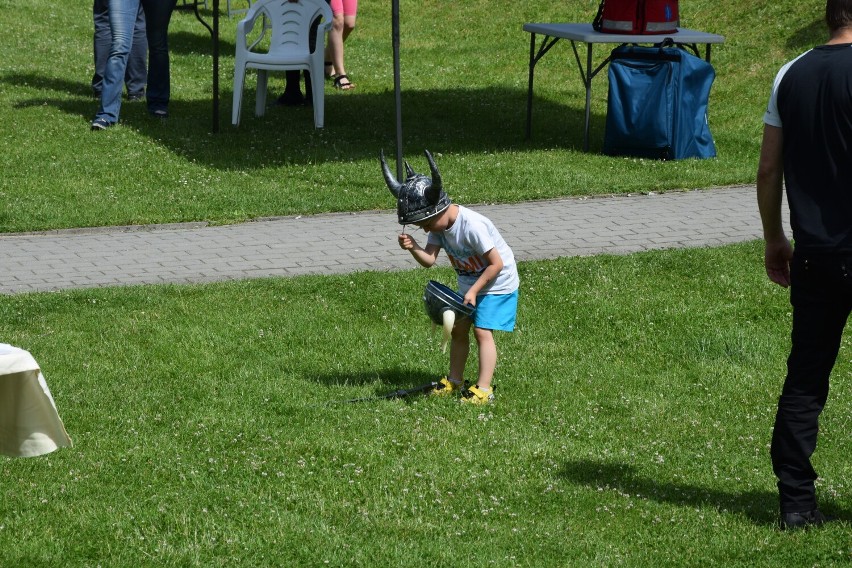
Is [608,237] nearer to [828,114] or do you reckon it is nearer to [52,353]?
[52,353]

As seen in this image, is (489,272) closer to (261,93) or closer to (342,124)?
(342,124)

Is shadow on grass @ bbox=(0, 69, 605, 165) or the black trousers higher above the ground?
the black trousers

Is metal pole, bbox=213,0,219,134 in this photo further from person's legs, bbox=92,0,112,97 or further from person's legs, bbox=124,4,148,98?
person's legs, bbox=92,0,112,97

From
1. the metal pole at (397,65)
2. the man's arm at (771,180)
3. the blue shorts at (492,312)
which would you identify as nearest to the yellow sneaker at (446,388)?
the blue shorts at (492,312)

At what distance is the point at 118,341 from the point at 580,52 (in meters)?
12.6

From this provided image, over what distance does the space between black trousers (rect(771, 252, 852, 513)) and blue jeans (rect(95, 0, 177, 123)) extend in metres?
9.53

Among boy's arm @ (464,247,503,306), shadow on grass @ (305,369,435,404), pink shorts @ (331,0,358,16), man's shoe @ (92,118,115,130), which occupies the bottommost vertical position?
shadow on grass @ (305,369,435,404)

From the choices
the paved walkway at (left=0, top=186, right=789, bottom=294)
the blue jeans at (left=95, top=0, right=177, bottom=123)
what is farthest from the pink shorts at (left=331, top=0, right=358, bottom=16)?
the paved walkway at (left=0, top=186, right=789, bottom=294)

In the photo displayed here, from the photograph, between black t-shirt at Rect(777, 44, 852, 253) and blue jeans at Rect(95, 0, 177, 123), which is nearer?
black t-shirt at Rect(777, 44, 852, 253)

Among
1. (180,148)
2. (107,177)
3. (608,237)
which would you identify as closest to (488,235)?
(608,237)

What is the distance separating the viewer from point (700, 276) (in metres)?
8.54

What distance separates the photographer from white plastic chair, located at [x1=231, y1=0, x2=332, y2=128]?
44.0 ft

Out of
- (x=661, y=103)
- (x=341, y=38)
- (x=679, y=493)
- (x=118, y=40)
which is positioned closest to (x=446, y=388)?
(x=679, y=493)

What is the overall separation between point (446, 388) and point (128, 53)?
788 cm
